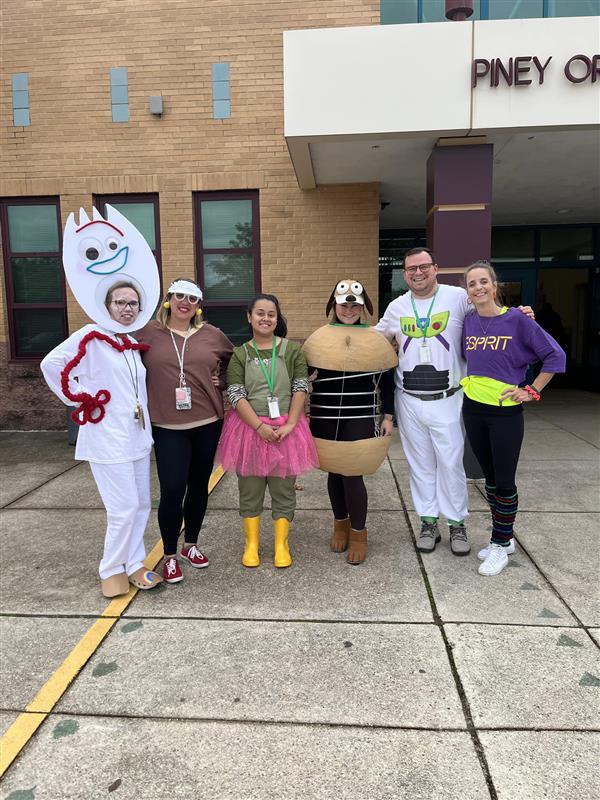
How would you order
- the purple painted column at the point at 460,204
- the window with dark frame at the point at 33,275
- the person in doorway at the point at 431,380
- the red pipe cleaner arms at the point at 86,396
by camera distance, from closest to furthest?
the red pipe cleaner arms at the point at 86,396, the person in doorway at the point at 431,380, the purple painted column at the point at 460,204, the window with dark frame at the point at 33,275

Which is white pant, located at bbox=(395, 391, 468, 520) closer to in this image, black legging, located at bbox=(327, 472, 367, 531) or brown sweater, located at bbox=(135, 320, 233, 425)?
black legging, located at bbox=(327, 472, 367, 531)

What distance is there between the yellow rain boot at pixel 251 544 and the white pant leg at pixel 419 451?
1.09 meters

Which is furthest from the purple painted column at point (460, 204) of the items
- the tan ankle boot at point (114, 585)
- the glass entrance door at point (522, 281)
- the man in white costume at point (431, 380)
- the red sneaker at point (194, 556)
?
the glass entrance door at point (522, 281)

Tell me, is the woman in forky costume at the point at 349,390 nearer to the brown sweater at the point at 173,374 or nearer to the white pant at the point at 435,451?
the white pant at the point at 435,451

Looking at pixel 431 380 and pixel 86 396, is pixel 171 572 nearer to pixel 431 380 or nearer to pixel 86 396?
pixel 86 396

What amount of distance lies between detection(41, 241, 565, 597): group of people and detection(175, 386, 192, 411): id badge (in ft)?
0.04

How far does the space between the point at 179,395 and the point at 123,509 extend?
70 cm

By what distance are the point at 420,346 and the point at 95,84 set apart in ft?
21.2

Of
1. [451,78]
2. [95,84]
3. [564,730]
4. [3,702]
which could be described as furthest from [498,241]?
[3,702]

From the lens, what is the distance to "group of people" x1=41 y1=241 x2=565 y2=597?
3.06 meters

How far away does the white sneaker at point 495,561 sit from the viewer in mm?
3416

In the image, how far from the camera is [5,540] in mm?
4117

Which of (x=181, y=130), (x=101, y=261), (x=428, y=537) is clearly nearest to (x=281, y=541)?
(x=428, y=537)

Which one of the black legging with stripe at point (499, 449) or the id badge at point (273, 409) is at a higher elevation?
the id badge at point (273, 409)
